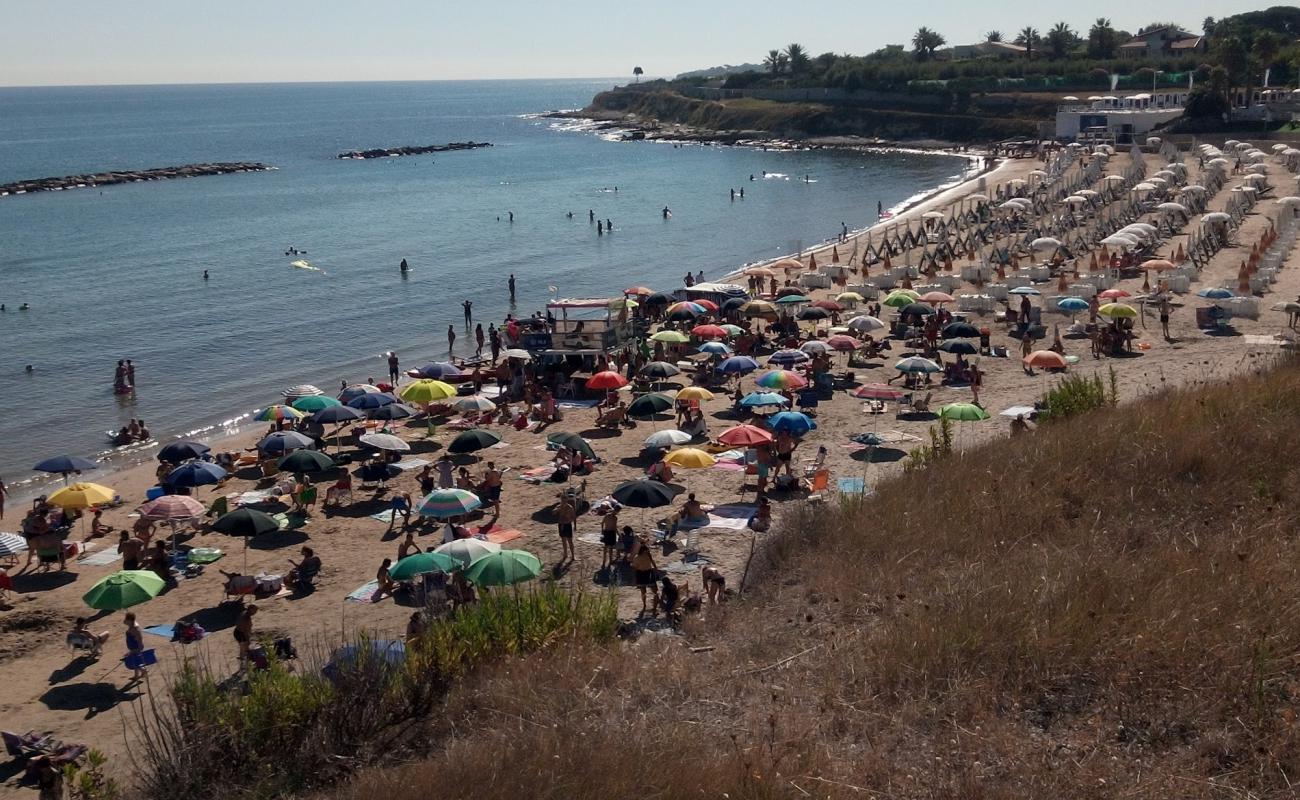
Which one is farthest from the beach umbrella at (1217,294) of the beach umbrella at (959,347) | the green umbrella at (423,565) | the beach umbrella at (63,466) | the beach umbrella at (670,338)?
the beach umbrella at (63,466)

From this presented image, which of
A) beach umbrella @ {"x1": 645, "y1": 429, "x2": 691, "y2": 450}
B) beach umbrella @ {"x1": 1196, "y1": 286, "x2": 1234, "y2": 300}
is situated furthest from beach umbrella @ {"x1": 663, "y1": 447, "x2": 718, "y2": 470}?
beach umbrella @ {"x1": 1196, "y1": 286, "x2": 1234, "y2": 300}

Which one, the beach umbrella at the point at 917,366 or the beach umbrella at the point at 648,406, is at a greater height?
the beach umbrella at the point at 917,366

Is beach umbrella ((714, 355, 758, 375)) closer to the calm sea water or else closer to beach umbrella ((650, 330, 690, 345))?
beach umbrella ((650, 330, 690, 345))

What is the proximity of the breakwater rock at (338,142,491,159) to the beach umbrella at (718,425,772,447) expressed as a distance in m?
109

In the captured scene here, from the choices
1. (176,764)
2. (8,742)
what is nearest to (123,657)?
(8,742)

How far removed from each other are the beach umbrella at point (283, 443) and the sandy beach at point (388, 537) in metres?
0.70

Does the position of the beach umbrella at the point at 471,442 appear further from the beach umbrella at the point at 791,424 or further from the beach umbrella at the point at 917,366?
the beach umbrella at the point at 917,366

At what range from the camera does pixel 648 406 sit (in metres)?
20.8

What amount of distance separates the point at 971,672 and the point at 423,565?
7.30m

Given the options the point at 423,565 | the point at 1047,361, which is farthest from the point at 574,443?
the point at 1047,361

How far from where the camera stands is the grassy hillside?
24.1ft

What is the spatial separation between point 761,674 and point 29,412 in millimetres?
25564

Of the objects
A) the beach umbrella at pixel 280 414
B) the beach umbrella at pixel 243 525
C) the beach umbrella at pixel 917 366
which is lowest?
the beach umbrella at pixel 280 414

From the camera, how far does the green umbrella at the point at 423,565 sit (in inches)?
542
